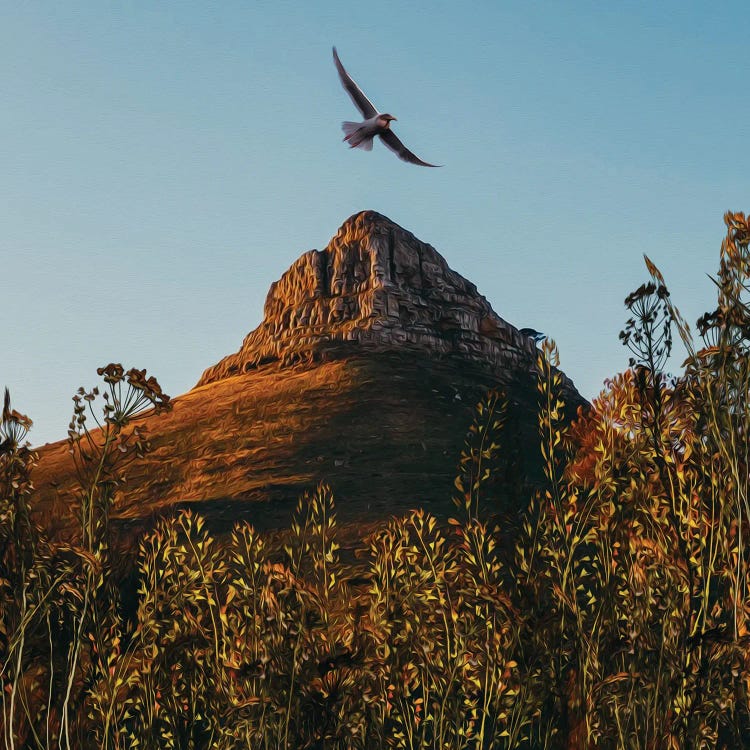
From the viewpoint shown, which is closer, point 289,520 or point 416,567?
point 416,567

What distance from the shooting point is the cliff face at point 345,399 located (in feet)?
167

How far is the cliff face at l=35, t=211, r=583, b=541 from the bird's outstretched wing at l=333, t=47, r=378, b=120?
26.7 metres

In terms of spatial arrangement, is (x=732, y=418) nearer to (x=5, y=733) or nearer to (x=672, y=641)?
(x=672, y=641)

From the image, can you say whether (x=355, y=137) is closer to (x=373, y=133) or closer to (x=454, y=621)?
(x=373, y=133)

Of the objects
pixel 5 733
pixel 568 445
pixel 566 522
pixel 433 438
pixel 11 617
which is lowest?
pixel 5 733

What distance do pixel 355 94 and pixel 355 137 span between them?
212cm

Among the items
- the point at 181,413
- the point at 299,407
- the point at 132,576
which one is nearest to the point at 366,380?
the point at 299,407

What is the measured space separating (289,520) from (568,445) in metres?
33.1

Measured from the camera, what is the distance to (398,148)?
20.1 m

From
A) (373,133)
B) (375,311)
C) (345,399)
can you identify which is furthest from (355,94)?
(375,311)

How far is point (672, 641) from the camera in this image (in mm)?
13406

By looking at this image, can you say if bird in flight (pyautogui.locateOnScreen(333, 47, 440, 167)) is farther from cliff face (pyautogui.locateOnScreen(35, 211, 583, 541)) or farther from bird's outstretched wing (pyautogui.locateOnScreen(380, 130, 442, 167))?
cliff face (pyautogui.locateOnScreen(35, 211, 583, 541))

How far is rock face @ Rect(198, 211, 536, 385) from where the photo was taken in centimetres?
6575

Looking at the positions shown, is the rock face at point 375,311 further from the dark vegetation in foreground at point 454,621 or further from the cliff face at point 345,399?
the dark vegetation in foreground at point 454,621
